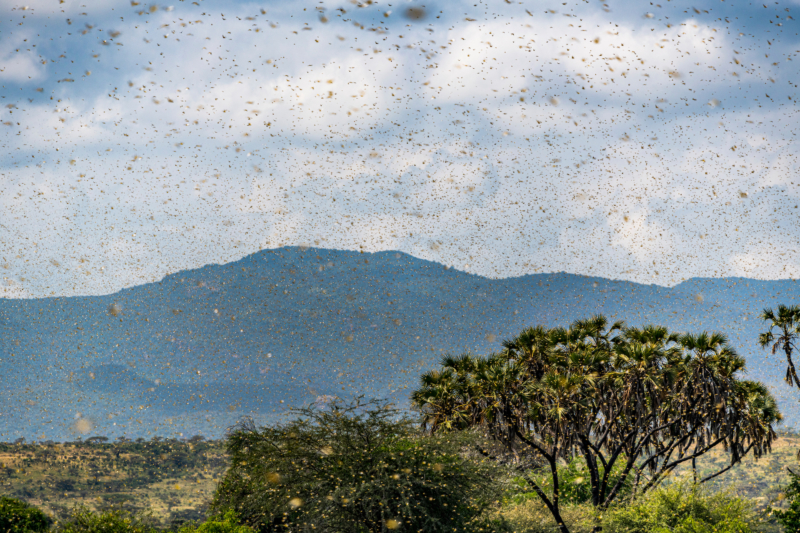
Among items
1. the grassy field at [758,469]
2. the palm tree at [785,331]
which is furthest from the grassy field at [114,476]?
the grassy field at [758,469]

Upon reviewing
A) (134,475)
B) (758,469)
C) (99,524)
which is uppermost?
(99,524)

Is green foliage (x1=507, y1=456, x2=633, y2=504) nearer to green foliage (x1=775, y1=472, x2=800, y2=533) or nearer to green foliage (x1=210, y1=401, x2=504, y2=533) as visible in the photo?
green foliage (x1=775, y1=472, x2=800, y2=533)

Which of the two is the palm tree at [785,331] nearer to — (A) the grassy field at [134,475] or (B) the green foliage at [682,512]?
(B) the green foliage at [682,512]

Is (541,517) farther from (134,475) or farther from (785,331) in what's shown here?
(134,475)

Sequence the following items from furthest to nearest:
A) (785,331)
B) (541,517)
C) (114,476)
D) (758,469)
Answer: (758,469)
(114,476)
(785,331)
(541,517)

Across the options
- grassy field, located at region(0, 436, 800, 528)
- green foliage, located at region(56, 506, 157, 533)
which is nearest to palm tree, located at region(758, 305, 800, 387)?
green foliage, located at region(56, 506, 157, 533)

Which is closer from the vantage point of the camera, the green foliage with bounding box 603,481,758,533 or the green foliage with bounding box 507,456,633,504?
Answer: the green foliage with bounding box 603,481,758,533

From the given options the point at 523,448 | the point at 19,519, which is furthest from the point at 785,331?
the point at 19,519
